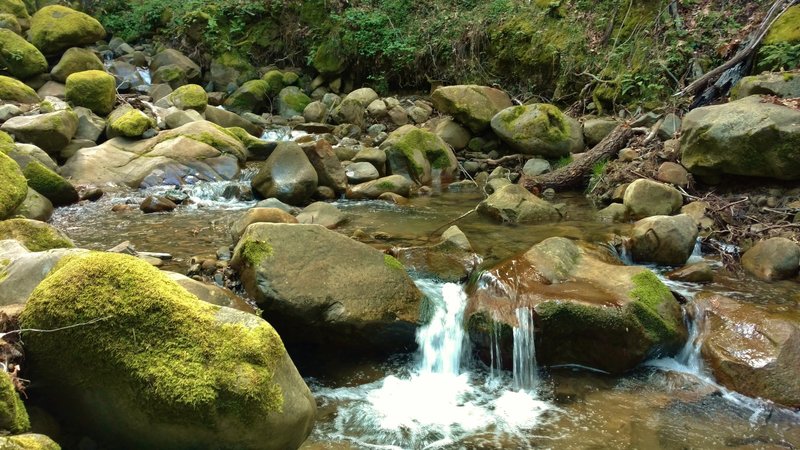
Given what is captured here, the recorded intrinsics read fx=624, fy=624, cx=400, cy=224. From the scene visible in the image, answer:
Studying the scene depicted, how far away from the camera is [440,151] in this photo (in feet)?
36.0

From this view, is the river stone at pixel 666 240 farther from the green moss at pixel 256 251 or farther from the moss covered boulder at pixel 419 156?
the moss covered boulder at pixel 419 156

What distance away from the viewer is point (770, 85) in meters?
8.03

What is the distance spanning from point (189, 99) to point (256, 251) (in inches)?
369

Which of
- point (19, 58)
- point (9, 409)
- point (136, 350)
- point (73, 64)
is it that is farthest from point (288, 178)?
point (19, 58)

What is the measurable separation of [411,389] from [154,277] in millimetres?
2461

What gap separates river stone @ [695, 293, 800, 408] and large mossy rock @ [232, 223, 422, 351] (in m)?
2.46

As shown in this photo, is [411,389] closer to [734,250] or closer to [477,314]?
[477,314]

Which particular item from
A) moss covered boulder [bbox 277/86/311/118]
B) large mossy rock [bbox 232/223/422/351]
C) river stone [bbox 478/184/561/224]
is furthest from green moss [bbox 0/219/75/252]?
moss covered boulder [bbox 277/86/311/118]

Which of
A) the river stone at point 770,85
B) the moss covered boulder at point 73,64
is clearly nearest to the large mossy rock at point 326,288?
the river stone at point 770,85

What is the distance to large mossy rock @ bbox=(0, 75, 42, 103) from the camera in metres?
11.8

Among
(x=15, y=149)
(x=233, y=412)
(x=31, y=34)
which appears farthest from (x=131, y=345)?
(x=31, y=34)

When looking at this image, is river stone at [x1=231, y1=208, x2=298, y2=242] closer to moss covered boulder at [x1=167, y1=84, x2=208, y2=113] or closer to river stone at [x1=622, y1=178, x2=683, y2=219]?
river stone at [x1=622, y1=178, x2=683, y2=219]

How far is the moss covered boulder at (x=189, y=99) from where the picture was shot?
13.3m

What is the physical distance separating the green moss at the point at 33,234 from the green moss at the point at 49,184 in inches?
139
